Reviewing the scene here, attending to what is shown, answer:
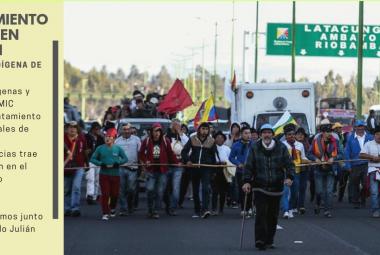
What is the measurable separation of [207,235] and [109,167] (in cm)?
382

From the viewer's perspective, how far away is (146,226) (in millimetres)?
18953

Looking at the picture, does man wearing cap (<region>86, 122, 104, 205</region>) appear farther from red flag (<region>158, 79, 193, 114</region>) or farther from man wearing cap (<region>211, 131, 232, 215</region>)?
red flag (<region>158, 79, 193, 114</region>)

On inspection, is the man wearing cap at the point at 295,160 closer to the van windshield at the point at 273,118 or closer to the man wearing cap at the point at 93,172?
the man wearing cap at the point at 93,172

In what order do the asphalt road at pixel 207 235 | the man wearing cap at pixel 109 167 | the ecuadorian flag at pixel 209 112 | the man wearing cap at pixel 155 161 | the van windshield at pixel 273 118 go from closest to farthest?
the asphalt road at pixel 207 235, the man wearing cap at pixel 109 167, the man wearing cap at pixel 155 161, the van windshield at pixel 273 118, the ecuadorian flag at pixel 209 112

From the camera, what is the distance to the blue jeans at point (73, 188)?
20938 mm

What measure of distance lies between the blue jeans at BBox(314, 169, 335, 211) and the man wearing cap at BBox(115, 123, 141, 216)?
3569 mm

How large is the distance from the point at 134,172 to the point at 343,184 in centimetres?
710

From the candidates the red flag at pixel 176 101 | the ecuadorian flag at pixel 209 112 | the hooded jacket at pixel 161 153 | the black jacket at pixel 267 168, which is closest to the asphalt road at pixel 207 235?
the black jacket at pixel 267 168

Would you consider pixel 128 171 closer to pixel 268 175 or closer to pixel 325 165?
pixel 325 165

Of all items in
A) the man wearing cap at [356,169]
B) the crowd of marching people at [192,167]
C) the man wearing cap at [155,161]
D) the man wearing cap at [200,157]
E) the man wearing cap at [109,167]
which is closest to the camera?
the man wearing cap at [109,167]

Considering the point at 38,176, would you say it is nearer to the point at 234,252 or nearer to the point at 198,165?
the point at 234,252

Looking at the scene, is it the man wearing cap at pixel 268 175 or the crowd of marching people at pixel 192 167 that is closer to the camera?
the man wearing cap at pixel 268 175

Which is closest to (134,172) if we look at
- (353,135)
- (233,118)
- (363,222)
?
(363,222)

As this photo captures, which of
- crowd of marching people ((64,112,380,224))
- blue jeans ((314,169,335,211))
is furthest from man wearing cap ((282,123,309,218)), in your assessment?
blue jeans ((314,169,335,211))
